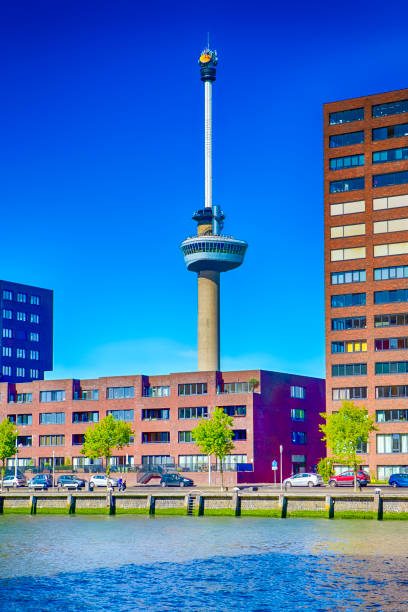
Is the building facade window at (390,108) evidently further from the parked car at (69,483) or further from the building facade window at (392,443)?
the parked car at (69,483)

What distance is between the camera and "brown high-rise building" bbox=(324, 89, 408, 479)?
417 ft

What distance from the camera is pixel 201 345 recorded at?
594ft

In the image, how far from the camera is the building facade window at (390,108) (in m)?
129

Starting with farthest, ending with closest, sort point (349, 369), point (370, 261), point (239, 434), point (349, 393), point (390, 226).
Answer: point (349, 369) → point (239, 434) → point (349, 393) → point (370, 261) → point (390, 226)

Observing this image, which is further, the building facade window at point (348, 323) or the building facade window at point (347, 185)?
the building facade window at point (347, 185)

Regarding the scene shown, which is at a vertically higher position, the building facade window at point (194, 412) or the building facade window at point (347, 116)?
the building facade window at point (347, 116)

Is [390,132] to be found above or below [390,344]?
above

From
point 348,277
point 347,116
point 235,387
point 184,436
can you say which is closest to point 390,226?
point 348,277

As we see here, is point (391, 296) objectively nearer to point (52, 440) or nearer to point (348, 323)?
point (348, 323)

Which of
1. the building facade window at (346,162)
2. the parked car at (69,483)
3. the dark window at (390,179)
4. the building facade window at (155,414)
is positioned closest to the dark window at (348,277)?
the dark window at (390,179)

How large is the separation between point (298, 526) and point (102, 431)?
64.1 meters

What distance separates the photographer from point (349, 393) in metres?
130

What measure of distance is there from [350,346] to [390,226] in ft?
56.3

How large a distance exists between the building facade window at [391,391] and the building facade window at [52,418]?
165 ft
